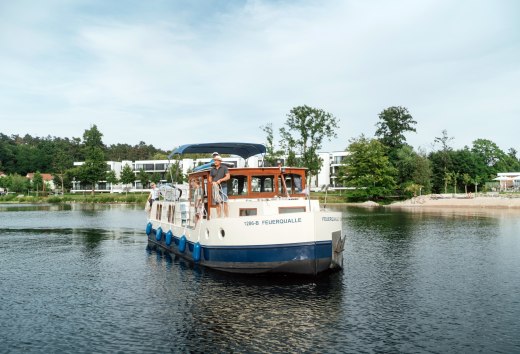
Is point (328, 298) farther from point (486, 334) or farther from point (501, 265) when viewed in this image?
point (501, 265)

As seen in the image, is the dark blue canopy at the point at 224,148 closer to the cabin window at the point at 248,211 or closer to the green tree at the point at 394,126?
the cabin window at the point at 248,211

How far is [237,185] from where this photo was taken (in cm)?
2319

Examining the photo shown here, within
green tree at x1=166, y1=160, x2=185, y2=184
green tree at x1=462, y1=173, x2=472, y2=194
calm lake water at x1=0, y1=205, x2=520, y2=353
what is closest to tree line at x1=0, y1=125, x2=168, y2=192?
green tree at x1=166, y1=160, x2=185, y2=184

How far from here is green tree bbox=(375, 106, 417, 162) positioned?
395 feet

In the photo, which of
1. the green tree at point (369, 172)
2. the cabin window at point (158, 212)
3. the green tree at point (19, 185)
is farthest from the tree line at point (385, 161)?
the cabin window at point (158, 212)

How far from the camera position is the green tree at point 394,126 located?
12025 centimetres

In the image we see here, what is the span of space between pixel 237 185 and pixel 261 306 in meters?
8.46

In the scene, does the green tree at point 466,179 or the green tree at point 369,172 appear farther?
the green tree at point 466,179

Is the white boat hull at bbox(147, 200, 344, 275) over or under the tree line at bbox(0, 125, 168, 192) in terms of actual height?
under

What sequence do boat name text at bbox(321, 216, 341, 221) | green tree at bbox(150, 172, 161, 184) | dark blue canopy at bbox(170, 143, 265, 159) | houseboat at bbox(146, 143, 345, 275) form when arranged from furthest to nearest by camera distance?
green tree at bbox(150, 172, 161, 184) → dark blue canopy at bbox(170, 143, 265, 159) → boat name text at bbox(321, 216, 341, 221) → houseboat at bbox(146, 143, 345, 275)

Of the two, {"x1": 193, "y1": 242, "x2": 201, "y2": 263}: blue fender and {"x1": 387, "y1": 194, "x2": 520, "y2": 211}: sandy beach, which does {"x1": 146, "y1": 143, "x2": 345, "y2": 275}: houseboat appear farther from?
{"x1": 387, "y1": 194, "x2": 520, "y2": 211}: sandy beach

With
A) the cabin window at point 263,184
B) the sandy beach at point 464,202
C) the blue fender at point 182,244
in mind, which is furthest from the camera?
the sandy beach at point 464,202

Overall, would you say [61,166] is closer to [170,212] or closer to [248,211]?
[170,212]

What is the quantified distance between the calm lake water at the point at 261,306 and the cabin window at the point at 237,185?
14.0 ft
